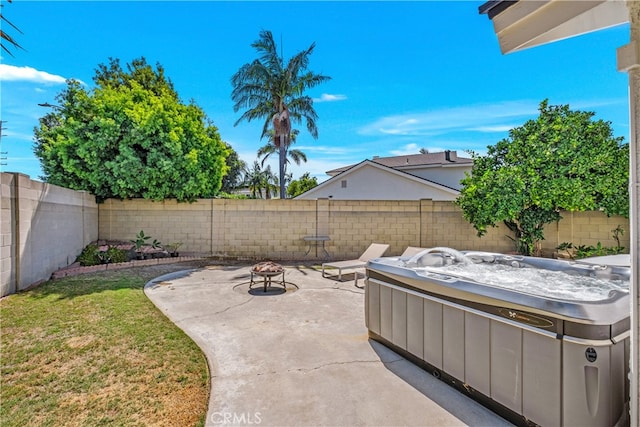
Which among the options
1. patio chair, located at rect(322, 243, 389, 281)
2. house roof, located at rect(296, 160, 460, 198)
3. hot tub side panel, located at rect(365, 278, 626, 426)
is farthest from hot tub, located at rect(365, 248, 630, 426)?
house roof, located at rect(296, 160, 460, 198)

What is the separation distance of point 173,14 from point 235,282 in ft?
22.1

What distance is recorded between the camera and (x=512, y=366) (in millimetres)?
2584

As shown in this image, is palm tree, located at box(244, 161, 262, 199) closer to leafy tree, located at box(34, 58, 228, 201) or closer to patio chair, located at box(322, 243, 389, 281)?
leafy tree, located at box(34, 58, 228, 201)

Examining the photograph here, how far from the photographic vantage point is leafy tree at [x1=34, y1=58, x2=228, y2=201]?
966cm

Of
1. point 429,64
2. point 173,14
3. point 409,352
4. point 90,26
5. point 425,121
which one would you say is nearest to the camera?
point 409,352

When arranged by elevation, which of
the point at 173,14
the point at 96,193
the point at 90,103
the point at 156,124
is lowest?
the point at 96,193

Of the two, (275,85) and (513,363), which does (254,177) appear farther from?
(513,363)

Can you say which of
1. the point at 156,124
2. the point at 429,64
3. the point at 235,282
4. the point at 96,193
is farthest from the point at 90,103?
→ the point at 429,64

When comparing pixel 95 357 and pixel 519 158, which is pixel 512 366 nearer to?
pixel 95 357

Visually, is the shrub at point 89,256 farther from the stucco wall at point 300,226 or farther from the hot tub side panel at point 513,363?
the hot tub side panel at point 513,363

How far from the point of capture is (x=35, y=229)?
7.12 m

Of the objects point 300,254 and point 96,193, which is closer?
point 96,193

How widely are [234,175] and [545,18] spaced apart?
3224 centimetres

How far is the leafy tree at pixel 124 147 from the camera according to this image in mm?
9656
